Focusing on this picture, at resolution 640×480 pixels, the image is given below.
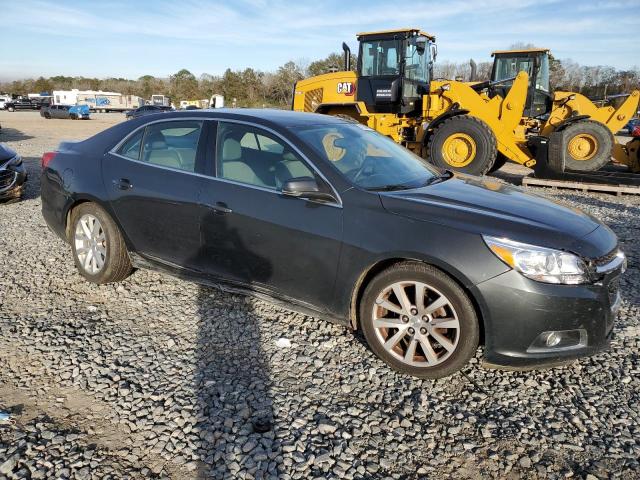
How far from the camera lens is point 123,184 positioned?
4.16 metres

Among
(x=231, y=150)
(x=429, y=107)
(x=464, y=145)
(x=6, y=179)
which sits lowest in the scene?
(x=6, y=179)

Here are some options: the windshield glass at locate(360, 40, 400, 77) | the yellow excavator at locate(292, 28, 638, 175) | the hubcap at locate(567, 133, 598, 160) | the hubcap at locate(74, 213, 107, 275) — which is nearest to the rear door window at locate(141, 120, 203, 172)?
the hubcap at locate(74, 213, 107, 275)

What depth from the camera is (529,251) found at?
277cm

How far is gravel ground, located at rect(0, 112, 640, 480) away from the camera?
2.39m

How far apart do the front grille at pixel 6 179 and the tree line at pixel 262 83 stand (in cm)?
838

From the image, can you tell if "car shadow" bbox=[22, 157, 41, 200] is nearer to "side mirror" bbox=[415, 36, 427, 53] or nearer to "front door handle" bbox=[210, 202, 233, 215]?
"front door handle" bbox=[210, 202, 233, 215]

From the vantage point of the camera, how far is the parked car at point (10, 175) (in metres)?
7.66

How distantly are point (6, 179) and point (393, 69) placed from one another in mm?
8501

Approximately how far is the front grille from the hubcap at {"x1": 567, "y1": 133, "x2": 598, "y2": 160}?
36.8ft

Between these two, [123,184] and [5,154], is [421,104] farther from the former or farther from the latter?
[123,184]

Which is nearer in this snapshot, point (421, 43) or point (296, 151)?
point (296, 151)

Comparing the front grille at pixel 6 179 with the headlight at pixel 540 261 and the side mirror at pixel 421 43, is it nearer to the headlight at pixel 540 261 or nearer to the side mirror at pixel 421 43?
the headlight at pixel 540 261

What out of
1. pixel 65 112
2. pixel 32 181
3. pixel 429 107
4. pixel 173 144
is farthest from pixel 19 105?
pixel 173 144

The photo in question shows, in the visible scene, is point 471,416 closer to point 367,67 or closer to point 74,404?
point 74,404
